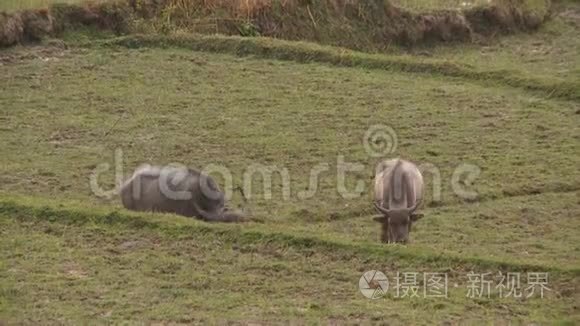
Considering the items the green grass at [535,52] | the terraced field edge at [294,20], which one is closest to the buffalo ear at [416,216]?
the green grass at [535,52]

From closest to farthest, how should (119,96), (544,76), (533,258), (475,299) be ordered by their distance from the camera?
(475,299)
(533,258)
(119,96)
(544,76)

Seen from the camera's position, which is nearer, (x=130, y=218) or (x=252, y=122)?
(x=130, y=218)

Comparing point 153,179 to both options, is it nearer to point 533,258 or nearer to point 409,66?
point 533,258

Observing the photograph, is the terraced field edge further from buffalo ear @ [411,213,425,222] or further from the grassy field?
buffalo ear @ [411,213,425,222]

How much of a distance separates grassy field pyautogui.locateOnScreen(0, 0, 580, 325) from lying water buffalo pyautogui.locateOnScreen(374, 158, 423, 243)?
169mm

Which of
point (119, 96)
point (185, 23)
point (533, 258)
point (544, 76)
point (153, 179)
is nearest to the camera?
point (533, 258)

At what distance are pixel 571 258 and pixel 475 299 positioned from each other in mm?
1191

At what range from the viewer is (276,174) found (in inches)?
380

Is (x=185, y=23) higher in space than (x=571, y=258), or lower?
higher

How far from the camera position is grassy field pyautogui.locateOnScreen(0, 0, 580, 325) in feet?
23.3

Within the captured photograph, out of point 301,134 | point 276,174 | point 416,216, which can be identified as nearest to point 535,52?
point 301,134

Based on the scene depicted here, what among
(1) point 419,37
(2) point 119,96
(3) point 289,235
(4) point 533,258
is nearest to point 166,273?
(3) point 289,235

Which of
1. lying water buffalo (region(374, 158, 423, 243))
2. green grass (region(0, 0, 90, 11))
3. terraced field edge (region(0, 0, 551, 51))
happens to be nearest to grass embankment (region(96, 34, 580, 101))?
terraced field edge (region(0, 0, 551, 51))

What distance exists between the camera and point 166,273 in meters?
7.48
